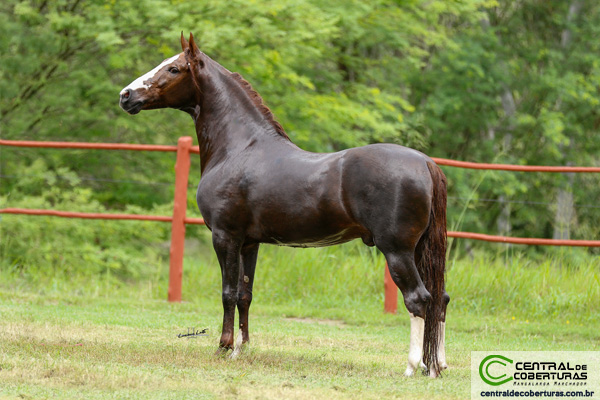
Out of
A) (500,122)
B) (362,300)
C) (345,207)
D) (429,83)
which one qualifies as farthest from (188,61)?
(500,122)

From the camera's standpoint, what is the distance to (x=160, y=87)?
5309 mm

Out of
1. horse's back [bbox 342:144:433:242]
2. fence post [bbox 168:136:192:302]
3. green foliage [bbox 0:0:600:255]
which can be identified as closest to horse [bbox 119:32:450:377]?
horse's back [bbox 342:144:433:242]

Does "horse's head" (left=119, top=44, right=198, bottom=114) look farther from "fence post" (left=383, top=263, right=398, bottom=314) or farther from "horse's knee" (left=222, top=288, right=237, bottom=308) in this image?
"fence post" (left=383, top=263, right=398, bottom=314)

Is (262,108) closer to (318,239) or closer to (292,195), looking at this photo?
(292,195)

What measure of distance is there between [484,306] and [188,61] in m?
4.21

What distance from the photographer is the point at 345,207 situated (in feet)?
15.3

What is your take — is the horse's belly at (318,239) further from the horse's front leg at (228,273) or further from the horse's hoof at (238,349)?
the horse's hoof at (238,349)

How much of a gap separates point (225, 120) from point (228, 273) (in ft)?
3.62

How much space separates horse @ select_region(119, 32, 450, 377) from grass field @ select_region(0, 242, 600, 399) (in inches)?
19.7

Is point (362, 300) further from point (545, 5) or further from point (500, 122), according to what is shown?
point (545, 5)

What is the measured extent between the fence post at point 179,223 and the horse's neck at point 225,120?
8.41 feet

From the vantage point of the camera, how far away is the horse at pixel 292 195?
14.9 feet

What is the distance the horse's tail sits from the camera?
15.3 ft

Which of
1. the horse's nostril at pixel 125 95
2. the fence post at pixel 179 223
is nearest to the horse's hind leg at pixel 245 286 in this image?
the horse's nostril at pixel 125 95
